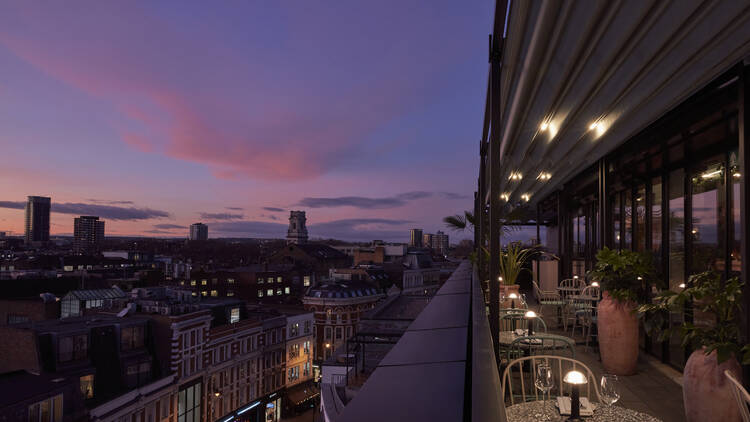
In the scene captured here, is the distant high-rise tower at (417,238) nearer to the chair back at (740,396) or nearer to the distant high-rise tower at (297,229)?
the distant high-rise tower at (297,229)

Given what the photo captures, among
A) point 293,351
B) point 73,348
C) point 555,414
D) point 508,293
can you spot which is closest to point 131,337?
point 73,348

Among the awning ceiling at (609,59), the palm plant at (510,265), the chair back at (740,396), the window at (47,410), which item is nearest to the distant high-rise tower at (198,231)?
the window at (47,410)

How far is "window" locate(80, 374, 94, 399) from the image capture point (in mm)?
16741

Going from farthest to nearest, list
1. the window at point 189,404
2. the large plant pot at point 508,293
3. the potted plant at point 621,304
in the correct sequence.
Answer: the window at point 189,404 → the large plant pot at point 508,293 → the potted plant at point 621,304

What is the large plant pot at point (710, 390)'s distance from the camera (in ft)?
9.14

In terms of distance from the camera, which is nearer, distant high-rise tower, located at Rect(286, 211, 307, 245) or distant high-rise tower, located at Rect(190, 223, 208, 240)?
distant high-rise tower, located at Rect(286, 211, 307, 245)

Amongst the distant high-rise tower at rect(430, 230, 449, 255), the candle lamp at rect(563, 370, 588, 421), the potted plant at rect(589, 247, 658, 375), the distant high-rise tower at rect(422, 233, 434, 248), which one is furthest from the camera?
the distant high-rise tower at rect(422, 233, 434, 248)

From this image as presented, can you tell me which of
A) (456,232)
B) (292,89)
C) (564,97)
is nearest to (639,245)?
(456,232)

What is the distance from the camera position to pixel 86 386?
17.0 metres

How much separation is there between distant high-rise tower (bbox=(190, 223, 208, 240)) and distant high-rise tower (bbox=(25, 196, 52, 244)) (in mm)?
29361

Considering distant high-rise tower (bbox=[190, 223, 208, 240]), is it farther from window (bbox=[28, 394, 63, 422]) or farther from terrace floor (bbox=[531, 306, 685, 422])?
terrace floor (bbox=[531, 306, 685, 422])

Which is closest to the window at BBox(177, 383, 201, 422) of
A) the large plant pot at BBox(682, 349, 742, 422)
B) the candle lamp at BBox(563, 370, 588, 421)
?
the large plant pot at BBox(682, 349, 742, 422)

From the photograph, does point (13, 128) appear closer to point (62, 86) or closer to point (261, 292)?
point (62, 86)

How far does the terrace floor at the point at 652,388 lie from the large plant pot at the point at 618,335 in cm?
16
